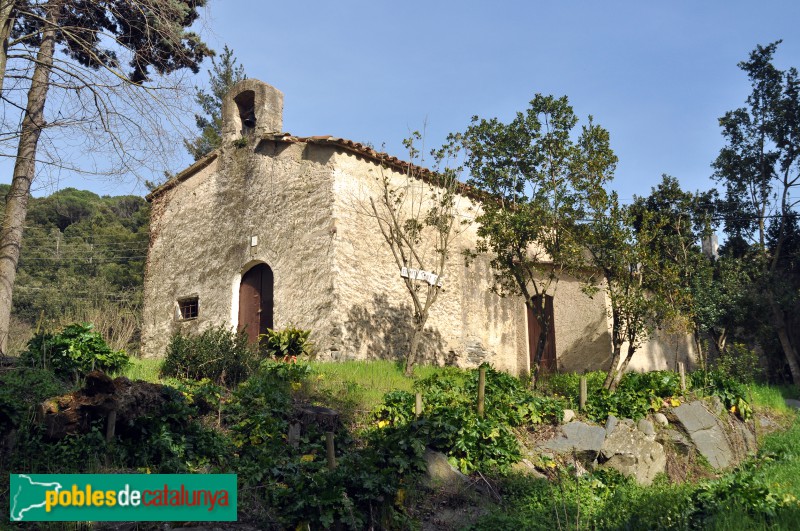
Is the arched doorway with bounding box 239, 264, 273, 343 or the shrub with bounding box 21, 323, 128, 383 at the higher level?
the arched doorway with bounding box 239, 264, 273, 343

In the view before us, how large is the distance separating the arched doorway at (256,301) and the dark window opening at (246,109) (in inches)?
145

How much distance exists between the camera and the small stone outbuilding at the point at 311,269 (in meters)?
14.2

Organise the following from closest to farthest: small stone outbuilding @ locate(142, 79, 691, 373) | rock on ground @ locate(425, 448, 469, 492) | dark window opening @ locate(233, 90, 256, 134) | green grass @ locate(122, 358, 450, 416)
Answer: rock on ground @ locate(425, 448, 469, 492)
green grass @ locate(122, 358, 450, 416)
small stone outbuilding @ locate(142, 79, 691, 373)
dark window opening @ locate(233, 90, 256, 134)

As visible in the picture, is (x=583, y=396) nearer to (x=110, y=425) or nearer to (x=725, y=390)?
(x=725, y=390)

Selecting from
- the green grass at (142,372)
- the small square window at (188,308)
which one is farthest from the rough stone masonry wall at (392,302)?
the small square window at (188,308)

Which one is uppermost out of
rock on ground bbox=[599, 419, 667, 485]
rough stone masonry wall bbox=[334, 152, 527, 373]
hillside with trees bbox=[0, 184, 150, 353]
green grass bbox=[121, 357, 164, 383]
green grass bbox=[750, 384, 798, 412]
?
hillside with trees bbox=[0, 184, 150, 353]

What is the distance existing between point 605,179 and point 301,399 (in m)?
6.88

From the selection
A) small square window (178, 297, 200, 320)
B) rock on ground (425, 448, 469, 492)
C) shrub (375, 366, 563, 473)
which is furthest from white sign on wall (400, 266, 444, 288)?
rock on ground (425, 448, 469, 492)

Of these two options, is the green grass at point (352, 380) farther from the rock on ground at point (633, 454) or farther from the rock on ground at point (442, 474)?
the rock on ground at point (633, 454)

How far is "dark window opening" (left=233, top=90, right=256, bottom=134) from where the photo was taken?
54.1 ft

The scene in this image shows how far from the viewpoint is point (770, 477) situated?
9109 mm

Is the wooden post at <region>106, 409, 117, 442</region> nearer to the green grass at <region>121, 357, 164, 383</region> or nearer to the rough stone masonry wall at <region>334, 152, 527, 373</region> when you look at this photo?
the green grass at <region>121, 357, 164, 383</region>

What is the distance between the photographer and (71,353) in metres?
9.19

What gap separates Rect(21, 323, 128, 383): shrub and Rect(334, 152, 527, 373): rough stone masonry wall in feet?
16.2
